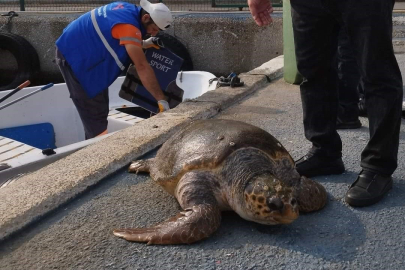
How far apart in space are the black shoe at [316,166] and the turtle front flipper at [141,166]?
0.90 meters

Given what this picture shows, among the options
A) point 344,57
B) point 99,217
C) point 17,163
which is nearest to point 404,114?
point 344,57

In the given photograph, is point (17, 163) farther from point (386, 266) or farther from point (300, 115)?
point (386, 266)

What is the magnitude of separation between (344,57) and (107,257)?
109 inches

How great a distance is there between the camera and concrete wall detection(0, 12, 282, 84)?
966cm

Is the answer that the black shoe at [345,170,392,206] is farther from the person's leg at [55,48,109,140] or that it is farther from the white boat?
the white boat

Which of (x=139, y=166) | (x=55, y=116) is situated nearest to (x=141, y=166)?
(x=139, y=166)

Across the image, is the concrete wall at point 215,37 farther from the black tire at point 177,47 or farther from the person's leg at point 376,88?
the person's leg at point 376,88

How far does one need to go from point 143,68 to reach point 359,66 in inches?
137

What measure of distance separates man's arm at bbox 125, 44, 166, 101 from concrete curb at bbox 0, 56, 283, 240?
1.02 metres

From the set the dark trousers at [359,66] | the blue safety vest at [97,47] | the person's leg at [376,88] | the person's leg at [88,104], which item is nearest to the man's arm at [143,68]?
the blue safety vest at [97,47]

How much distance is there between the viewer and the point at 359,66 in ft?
9.36

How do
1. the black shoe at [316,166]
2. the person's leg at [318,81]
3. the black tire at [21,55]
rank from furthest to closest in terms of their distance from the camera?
the black tire at [21,55] → the black shoe at [316,166] → the person's leg at [318,81]

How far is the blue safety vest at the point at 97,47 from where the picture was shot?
19.5 feet

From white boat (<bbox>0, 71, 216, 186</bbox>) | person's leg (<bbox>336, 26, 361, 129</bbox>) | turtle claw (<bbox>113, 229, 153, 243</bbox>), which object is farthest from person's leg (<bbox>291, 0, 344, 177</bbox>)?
white boat (<bbox>0, 71, 216, 186</bbox>)
